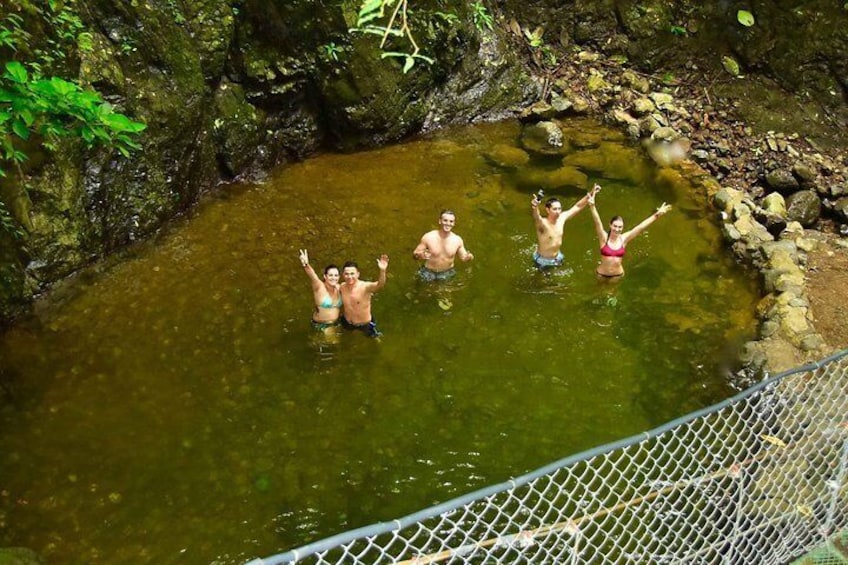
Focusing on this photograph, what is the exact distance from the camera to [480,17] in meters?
10.3

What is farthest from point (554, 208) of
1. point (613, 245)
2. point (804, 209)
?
point (804, 209)

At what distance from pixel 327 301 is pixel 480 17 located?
237 inches

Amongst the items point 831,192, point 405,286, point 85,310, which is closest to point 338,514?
point 405,286

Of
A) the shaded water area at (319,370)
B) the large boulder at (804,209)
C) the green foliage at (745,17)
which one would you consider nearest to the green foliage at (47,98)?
the shaded water area at (319,370)

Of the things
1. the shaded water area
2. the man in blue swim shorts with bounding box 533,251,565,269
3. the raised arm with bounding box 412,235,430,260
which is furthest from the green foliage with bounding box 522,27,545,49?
the raised arm with bounding box 412,235,430,260

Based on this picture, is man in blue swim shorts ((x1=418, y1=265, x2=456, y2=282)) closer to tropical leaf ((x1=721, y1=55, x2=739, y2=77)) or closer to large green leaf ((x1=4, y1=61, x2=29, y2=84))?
large green leaf ((x1=4, y1=61, x2=29, y2=84))

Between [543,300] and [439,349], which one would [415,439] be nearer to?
[439,349]

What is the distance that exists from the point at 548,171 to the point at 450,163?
139cm

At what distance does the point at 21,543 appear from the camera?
454 centimetres

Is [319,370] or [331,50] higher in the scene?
[331,50]

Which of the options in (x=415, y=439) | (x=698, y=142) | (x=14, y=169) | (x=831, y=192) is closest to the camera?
(x=415, y=439)

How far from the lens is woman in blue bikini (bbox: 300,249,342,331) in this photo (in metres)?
6.43

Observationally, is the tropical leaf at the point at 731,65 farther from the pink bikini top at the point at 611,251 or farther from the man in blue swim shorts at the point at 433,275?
the man in blue swim shorts at the point at 433,275

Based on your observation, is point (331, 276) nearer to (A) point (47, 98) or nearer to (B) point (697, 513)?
(A) point (47, 98)
